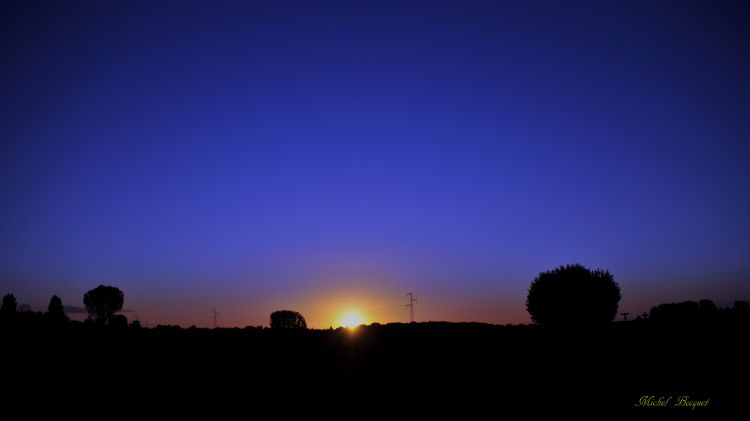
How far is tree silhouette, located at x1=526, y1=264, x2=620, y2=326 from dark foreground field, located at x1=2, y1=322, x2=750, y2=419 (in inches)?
879

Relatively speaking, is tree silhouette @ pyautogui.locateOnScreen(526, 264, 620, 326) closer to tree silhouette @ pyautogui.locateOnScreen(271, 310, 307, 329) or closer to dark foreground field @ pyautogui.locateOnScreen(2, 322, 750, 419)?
dark foreground field @ pyautogui.locateOnScreen(2, 322, 750, 419)

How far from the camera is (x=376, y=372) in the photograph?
2150 centimetres

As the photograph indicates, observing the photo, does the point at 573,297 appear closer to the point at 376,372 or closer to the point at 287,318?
the point at 376,372

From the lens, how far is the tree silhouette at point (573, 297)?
4884 centimetres

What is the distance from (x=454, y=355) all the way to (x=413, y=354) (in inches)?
92.8

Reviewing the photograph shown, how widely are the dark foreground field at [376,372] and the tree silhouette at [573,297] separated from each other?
22335 millimetres

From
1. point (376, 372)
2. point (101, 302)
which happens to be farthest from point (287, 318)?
point (376, 372)

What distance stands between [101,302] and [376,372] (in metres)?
118

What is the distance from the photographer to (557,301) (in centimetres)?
4928

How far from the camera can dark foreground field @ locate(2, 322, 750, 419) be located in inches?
671

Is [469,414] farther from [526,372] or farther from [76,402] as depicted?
[76,402]
